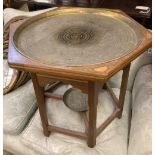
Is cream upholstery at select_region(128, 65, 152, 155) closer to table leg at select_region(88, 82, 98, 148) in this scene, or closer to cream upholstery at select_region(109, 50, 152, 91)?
cream upholstery at select_region(109, 50, 152, 91)

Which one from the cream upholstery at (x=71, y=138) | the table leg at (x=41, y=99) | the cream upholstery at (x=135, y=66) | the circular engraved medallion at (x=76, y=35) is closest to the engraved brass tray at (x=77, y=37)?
the circular engraved medallion at (x=76, y=35)

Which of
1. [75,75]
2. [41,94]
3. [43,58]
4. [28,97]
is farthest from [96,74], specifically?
[28,97]

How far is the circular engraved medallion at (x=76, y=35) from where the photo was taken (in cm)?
88

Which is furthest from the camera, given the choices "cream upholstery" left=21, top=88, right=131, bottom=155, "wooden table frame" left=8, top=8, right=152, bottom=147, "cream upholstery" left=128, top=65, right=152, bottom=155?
"cream upholstery" left=21, top=88, right=131, bottom=155

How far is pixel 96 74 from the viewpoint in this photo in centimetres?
68

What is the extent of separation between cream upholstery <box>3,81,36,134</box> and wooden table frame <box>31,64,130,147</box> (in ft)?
0.46

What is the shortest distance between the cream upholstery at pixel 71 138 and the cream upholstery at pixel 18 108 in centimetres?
4

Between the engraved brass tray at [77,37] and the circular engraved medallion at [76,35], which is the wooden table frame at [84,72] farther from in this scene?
the circular engraved medallion at [76,35]

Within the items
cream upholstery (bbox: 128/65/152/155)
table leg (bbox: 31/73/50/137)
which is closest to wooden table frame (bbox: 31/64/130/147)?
table leg (bbox: 31/73/50/137)

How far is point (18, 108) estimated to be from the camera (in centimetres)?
113

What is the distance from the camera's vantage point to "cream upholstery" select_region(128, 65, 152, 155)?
878 mm

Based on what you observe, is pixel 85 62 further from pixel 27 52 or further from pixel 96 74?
pixel 27 52

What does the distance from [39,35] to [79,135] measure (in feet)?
1.57

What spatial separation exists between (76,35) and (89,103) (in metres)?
0.29
